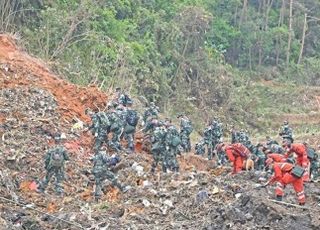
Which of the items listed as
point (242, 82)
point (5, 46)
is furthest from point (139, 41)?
point (5, 46)

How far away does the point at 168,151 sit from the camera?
16.7 metres

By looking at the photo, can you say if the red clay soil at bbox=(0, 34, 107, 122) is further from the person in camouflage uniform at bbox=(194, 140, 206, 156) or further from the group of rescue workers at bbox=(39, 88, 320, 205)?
the person in camouflage uniform at bbox=(194, 140, 206, 156)

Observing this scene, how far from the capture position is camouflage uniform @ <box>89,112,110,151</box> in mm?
17766

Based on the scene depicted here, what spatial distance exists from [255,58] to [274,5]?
5.90m

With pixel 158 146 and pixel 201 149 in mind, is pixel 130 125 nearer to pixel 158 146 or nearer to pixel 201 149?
pixel 158 146

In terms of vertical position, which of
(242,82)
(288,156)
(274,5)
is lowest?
(242,82)

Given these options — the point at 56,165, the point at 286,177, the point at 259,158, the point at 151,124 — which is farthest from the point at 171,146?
the point at 286,177

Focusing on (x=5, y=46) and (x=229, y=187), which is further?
(x=5, y=46)

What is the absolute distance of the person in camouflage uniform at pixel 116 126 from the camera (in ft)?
58.4

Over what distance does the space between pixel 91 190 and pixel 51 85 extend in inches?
265

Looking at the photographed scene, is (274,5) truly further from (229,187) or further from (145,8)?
(229,187)

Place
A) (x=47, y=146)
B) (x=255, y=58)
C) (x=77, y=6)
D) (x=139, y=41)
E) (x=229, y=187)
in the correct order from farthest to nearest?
(x=255, y=58), (x=139, y=41), (x=77, y=6), (x=47, y=146), (x=229, y=187)

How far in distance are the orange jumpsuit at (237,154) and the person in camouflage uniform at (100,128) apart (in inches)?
143

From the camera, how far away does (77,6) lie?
30594 mm
